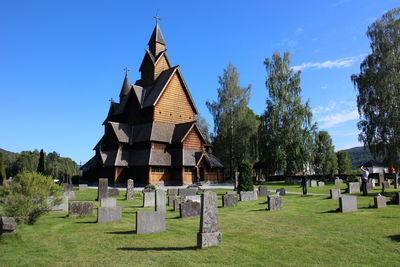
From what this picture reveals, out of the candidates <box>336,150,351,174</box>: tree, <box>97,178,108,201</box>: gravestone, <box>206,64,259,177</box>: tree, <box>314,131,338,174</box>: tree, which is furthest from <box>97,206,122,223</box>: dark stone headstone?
<box>336,150,351,174</box>: tree

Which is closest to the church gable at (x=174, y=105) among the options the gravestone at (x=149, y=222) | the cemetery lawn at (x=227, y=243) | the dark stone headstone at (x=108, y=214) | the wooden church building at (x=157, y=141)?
the wooden church building at (x=157, y=141)

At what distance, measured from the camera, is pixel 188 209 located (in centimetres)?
1241

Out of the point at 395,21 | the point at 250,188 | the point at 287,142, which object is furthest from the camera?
the point at 287,142

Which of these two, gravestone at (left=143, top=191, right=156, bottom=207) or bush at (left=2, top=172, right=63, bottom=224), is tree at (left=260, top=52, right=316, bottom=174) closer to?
gravestone at (left=143, top=191, right=156, bottom=207)

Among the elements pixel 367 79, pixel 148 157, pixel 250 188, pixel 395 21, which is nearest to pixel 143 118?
pixel 148 157

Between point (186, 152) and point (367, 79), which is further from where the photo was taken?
Answer: point (186, 152)

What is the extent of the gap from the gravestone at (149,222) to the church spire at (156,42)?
36.5m

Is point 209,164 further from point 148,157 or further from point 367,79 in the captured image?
point 367,79

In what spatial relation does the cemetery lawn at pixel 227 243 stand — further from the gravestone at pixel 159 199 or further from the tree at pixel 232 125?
the tree at pixel 232 125

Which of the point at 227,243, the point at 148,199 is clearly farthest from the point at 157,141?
the point at 227,243

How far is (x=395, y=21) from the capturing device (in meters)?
26.8

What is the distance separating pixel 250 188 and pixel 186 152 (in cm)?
1661

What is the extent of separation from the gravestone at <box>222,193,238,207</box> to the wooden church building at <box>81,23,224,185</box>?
19293 millimetres

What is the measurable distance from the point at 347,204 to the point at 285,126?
2518 centimetres
